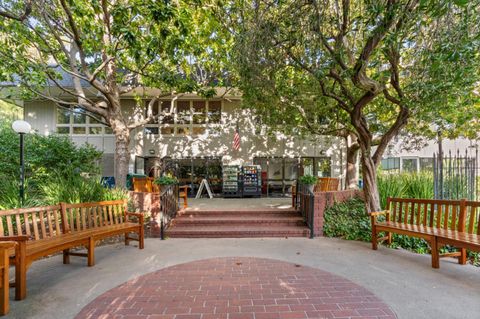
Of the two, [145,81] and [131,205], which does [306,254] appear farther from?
[145,81]

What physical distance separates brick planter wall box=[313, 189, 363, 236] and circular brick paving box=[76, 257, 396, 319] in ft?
6.41

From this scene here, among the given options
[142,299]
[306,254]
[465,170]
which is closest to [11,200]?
[142,299]

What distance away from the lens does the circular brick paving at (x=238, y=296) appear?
8.61 ft

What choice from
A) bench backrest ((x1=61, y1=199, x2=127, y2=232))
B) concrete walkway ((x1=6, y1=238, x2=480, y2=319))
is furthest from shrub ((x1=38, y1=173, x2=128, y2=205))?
concrete walkway ((x1=6, y1=238, x2=480, y2=319))

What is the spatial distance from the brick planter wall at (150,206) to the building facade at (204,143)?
5.56 metres

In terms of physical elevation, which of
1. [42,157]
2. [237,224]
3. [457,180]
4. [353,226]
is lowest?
[237,224]

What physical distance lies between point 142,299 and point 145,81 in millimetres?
7297

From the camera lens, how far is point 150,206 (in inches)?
234

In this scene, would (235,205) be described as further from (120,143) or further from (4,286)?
(4,286)

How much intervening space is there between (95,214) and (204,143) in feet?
25.2

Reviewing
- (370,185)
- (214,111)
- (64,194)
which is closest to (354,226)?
(370,185)

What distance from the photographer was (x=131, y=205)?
614cm

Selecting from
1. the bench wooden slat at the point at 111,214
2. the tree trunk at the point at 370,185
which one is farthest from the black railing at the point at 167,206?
the tree trunk at the point at 370,185

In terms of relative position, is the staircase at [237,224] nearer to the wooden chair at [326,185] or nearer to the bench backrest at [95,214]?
the bench backrest at [95,214]
